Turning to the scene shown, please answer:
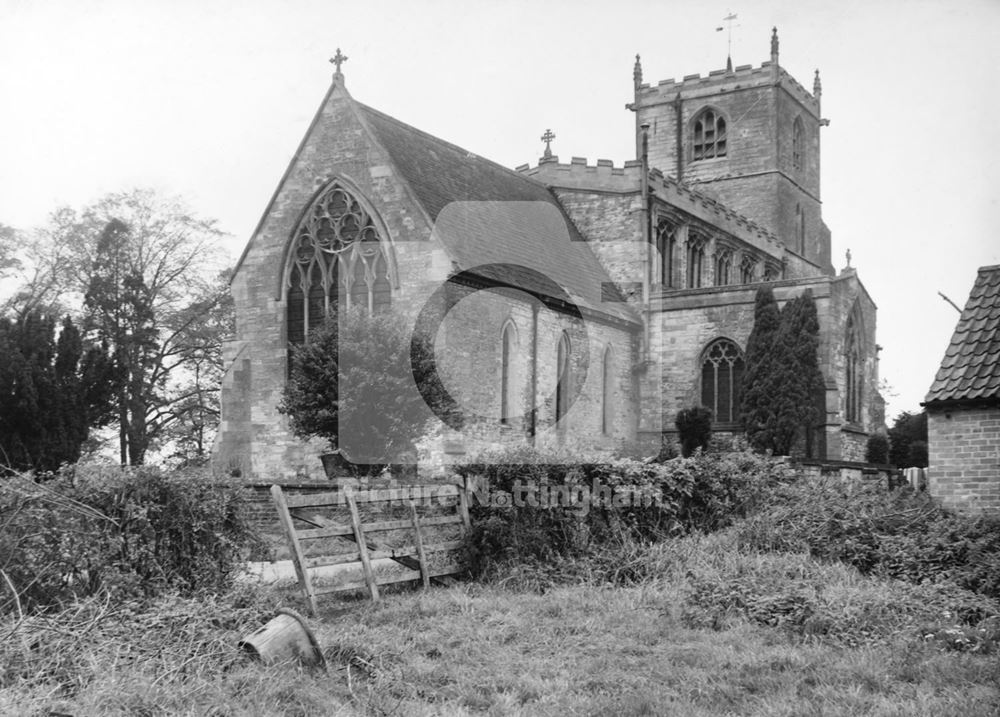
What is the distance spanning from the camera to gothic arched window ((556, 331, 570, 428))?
90.0 feet

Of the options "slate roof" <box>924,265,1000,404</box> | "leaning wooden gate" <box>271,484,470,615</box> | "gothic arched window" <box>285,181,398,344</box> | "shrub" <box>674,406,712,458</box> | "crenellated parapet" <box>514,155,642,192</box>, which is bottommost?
"leaning wooden gate" <box>271,484,470,615</box>

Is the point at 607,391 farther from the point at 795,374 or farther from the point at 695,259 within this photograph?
the point at 695,259

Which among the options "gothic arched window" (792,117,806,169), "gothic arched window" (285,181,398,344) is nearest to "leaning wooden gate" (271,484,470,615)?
"gothic arched window" (285,181,398,344)

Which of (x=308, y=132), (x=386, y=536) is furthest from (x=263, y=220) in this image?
(x=386, y=536)

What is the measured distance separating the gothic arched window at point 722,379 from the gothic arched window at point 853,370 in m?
3.12

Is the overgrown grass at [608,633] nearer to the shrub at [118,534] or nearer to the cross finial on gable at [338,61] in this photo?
the shrub at [118,534]

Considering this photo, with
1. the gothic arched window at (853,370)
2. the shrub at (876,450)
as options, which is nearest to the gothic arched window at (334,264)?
the gothic arched window at (853,370)

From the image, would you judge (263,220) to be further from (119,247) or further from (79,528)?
(79,528)

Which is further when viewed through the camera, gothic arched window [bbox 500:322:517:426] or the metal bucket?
gothic arched window [bbox 500:322:517:426]

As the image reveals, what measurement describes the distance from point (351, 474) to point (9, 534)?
13003 millimetres

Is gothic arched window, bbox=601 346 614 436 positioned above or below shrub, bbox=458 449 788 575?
above

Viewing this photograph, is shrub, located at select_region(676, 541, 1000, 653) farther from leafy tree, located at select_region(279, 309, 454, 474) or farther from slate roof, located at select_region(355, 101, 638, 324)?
slate roof, located at select_region(355, 101, 638, 324)

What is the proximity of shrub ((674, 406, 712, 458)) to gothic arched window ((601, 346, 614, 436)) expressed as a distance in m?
1.90

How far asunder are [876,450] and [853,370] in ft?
7.77
